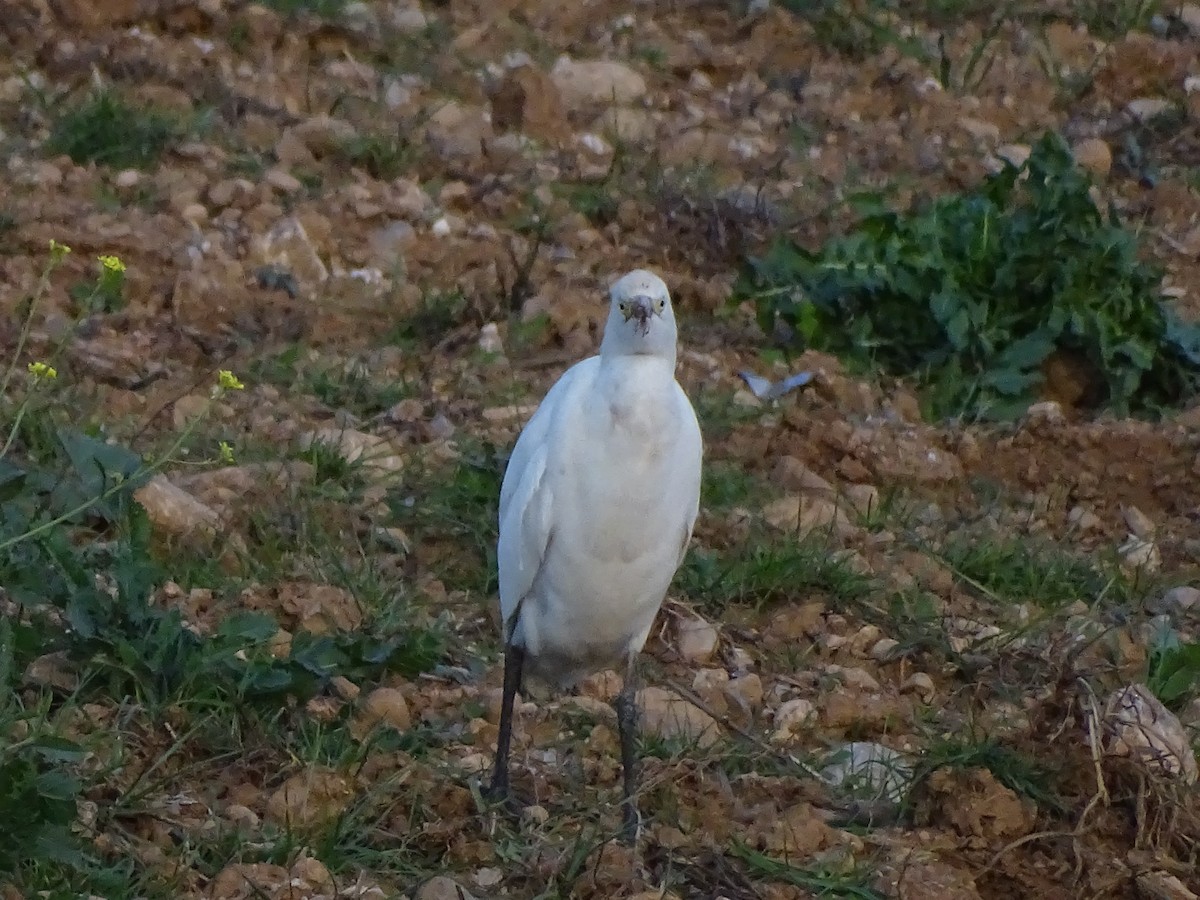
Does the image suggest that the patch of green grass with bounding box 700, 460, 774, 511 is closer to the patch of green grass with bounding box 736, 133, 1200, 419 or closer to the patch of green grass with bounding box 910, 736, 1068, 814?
the patch of green grass with bounding box 736, 133, 1200, 419

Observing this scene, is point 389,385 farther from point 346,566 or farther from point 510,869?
point 510,869

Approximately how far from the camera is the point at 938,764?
4270 millimetres

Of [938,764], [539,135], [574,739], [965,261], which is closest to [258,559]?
[574,739]

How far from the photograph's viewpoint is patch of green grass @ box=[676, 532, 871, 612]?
213 inches

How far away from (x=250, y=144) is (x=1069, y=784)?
15.5 feet

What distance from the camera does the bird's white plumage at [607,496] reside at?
426 centimetres

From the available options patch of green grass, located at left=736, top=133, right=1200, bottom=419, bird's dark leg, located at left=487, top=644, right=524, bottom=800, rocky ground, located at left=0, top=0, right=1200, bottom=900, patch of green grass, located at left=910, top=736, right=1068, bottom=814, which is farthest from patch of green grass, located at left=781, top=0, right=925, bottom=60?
patch of green grass, located at left=910, top=736, right=1068, bottom=814

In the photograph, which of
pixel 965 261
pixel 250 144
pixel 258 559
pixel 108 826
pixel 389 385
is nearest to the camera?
pixel 108 826

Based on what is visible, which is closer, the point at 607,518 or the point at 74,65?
the point at 607,518

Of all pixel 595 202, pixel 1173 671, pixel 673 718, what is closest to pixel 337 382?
pixel 595 202

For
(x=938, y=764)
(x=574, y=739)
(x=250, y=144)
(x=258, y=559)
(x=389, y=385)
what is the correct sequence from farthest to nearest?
(x=250, y=144), (x=389, y=385), (x=258, y=559), (x=574, y=739), (x=938, y=764)

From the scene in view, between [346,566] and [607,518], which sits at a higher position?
[607,518]

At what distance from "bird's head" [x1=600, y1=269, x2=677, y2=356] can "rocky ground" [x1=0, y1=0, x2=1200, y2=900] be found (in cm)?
85

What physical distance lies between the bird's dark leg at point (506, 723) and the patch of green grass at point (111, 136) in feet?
11.9
